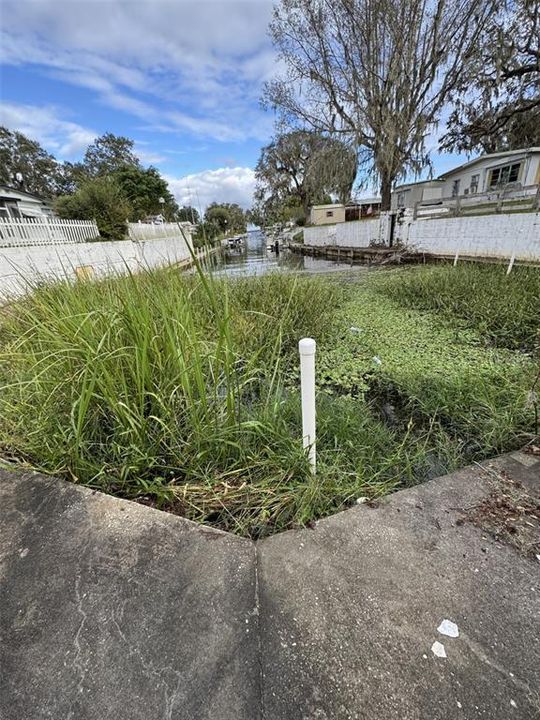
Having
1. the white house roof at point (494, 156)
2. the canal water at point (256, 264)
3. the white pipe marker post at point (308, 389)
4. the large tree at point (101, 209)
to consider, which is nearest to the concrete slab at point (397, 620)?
the white pipe marker post at point (308, 389)

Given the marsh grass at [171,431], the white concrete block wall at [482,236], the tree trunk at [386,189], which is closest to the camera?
the marsh grass at [171,431]

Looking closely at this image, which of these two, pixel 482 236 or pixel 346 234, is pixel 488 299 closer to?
pixel 482 236

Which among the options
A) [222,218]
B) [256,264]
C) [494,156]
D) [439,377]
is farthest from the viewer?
[494,156]

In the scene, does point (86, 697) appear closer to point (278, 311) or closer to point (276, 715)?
point (276, 715)

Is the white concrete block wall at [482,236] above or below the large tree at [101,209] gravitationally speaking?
below

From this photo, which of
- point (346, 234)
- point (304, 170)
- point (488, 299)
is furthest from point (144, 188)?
point (488, 299)

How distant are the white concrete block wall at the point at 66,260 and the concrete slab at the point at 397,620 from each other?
2522 mm

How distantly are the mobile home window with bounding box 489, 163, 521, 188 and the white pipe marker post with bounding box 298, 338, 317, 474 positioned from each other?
67.8ft

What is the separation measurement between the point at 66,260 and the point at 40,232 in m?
1.10

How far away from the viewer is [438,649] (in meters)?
0.79

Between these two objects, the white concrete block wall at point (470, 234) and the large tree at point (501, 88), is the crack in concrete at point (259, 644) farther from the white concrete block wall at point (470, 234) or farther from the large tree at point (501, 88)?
the large tree at point (501, 88)

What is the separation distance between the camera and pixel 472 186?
727 inches

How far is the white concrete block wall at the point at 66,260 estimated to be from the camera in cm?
318

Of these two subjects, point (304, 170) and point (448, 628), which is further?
point (304, 170)
